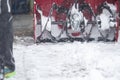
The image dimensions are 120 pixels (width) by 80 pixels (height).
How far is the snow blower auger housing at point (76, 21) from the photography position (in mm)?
6664

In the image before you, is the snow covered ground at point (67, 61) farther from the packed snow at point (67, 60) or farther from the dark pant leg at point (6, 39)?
the dark pant leg at point (6, 39)

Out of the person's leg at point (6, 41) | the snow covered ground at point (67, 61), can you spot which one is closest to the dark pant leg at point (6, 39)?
the person's leg at point (6, 41)

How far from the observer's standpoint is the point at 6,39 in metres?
3.80

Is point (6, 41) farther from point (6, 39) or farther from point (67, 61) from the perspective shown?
point (67, 61)

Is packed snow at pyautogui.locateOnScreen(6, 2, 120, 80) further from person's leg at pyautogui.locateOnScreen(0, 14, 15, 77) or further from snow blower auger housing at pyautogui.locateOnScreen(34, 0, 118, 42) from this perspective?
person's leg at pyautogui.locateOnScreen(0, 14, 15, 77)

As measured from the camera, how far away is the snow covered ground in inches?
202

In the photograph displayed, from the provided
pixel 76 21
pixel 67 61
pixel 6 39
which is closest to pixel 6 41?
pixel 6 39

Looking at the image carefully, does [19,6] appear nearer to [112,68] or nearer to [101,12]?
[101,12]

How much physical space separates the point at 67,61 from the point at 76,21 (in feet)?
4.19

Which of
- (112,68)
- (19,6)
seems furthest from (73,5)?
(19,6)

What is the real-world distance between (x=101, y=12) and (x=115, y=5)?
30 centimetres

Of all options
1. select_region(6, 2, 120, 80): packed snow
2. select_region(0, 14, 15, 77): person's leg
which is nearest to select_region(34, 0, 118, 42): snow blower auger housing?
select_region(6, 2, 120, 80): packed snow

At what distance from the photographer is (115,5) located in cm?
669

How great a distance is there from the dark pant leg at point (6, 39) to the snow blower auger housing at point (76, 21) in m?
2.83
